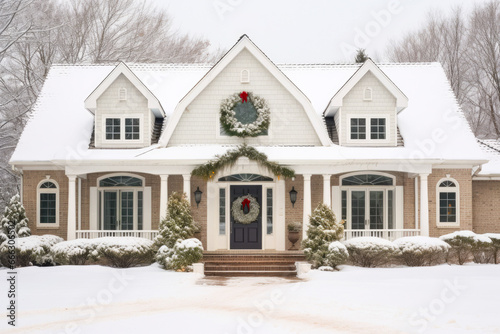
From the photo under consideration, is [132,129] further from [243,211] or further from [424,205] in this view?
[424,205]

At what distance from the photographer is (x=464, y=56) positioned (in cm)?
A: 3428

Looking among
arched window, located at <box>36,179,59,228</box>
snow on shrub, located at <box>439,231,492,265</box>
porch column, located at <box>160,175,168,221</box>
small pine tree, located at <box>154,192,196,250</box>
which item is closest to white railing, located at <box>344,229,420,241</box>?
snow on shrub, located at <box>439,231,492,265</box>

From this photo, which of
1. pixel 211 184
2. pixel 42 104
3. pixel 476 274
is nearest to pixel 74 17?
pixel 42 104

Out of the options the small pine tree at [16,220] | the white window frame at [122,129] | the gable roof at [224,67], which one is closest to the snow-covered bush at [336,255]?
the gable roof at [224,67]

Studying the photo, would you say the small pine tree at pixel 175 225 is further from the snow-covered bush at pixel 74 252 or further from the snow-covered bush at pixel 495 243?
the snow-covered bush at pixel 495 243

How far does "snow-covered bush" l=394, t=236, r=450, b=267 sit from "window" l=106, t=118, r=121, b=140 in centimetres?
1018

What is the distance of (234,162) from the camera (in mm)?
19078

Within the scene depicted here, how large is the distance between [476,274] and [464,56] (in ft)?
71.9

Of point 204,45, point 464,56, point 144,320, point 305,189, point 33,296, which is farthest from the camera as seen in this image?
point 204,45

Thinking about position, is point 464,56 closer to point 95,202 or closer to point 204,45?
point 204,45

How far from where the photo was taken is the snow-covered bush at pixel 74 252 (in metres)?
17.6

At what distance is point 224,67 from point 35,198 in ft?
26.2

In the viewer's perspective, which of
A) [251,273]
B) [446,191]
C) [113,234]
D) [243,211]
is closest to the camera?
[251,273]

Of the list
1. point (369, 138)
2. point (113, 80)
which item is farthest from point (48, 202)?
point (369, 138)
